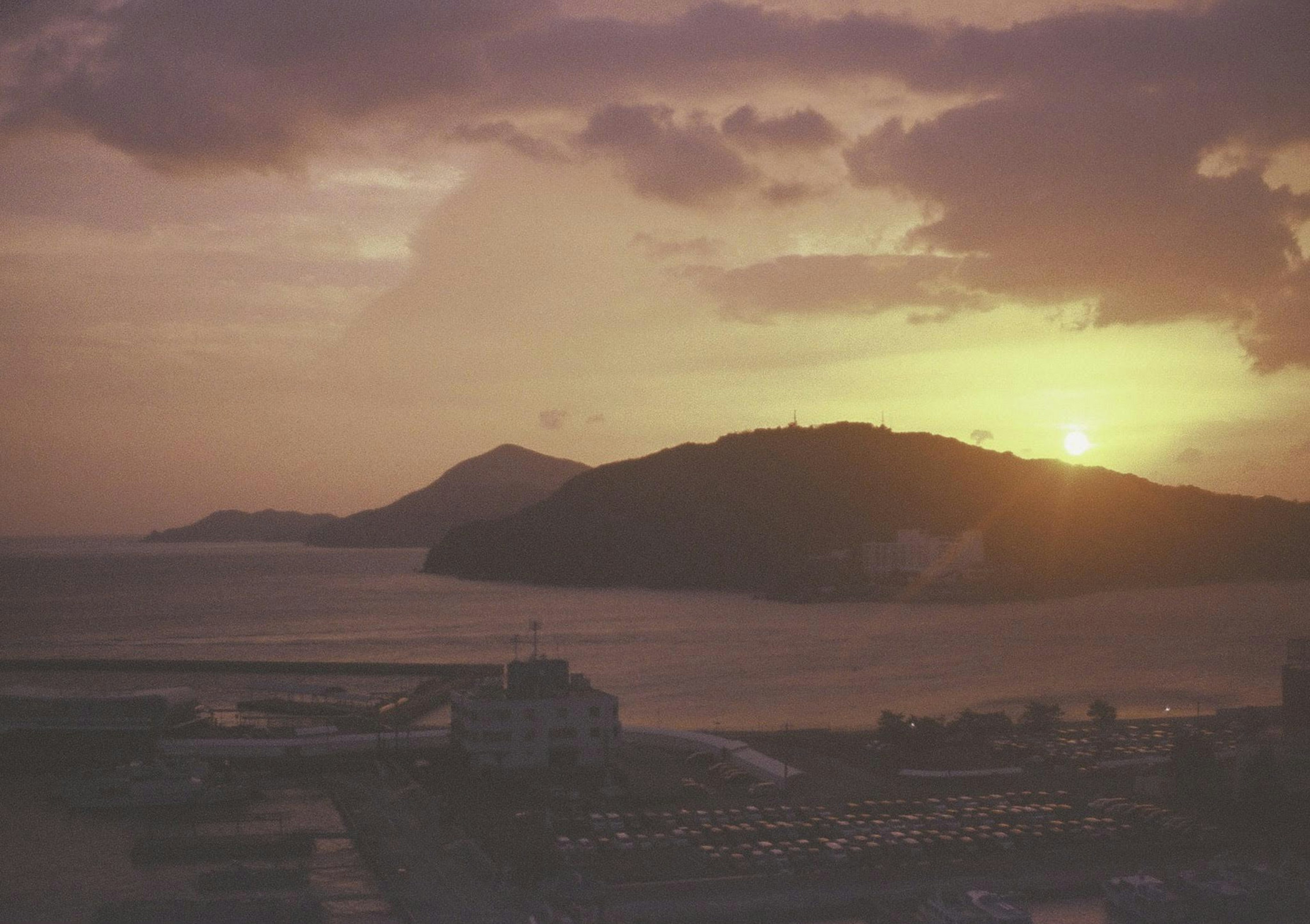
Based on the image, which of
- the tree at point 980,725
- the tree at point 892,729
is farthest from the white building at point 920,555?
the tree at point 892,729

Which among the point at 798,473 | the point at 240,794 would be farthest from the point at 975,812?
the point at 798,473

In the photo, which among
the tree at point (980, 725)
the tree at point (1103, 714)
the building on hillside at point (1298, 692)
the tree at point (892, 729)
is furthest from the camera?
the tree at point (1103, 714)

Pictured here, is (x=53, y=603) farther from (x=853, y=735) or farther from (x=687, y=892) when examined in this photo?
(x=687, y=892)

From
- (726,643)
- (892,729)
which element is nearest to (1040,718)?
(892,729)

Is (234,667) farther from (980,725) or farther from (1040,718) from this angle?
(1040,718)

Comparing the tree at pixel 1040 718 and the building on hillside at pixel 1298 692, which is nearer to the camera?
the building on hillside at pixel 1298 692

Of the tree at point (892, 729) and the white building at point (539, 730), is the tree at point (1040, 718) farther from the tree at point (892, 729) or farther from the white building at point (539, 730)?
the white building at point (539, 730)
